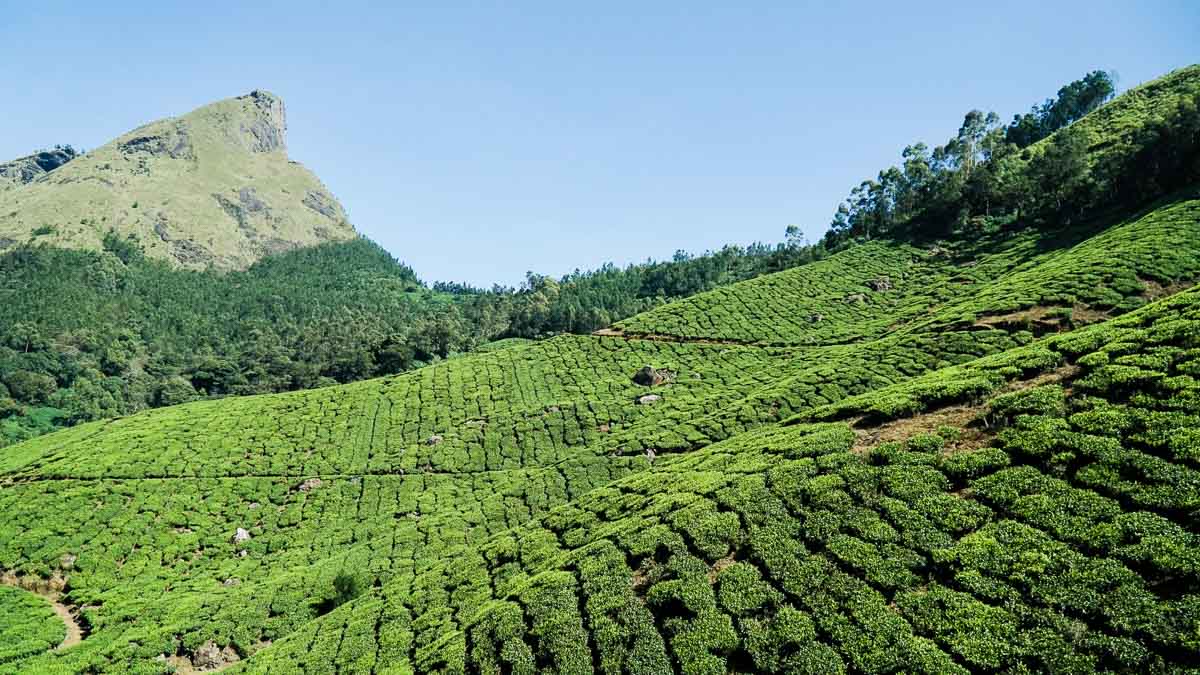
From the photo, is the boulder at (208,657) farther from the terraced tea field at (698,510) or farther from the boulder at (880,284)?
the boulder at (880,284)

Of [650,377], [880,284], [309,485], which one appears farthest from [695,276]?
[309,485]

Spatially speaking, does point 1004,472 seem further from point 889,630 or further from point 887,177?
point 887,177

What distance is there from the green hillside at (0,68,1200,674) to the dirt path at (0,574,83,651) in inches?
22.4

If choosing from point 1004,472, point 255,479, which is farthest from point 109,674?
point 1004,472

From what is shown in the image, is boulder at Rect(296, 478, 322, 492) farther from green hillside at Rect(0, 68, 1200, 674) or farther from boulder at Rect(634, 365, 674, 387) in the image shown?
boulder at Rect(634, 365, 674, 387)

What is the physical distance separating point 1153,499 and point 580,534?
76.3 feet

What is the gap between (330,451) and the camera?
6544cm

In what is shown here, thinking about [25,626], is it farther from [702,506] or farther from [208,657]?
[702,506]

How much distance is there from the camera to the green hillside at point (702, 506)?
57.9 ft

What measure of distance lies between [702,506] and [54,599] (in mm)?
50739

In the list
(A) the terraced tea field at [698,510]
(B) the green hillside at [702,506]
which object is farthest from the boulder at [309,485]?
(A) the terraced tea field at [698,510]

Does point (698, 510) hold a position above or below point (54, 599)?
below

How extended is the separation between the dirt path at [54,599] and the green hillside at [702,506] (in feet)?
1.87

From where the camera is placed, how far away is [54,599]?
144 ft
